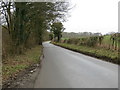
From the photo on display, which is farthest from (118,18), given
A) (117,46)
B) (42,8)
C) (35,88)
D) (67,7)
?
(35,88)

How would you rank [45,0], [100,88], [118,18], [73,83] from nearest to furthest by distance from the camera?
[100,88], [73,83], [45,0], [118,18]

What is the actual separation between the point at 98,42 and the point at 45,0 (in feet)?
36.2

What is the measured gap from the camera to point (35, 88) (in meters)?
6.71

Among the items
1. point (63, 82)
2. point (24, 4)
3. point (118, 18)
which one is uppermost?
point (24, 4)

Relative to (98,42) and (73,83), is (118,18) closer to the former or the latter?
(98,42)

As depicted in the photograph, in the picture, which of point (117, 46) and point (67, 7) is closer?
point (117, 46)

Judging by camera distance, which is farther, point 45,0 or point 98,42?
point 98,42

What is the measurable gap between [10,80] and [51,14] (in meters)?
14.0

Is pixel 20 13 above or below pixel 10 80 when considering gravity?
above

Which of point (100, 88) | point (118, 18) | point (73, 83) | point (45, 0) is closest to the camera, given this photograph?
point (100, 88)

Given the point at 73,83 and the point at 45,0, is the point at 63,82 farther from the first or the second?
the point at 45,0

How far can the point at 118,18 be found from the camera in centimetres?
1739

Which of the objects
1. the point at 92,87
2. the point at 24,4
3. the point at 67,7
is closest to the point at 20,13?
the point at 24,4

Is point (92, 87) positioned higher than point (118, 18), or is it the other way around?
point (118, 18)
